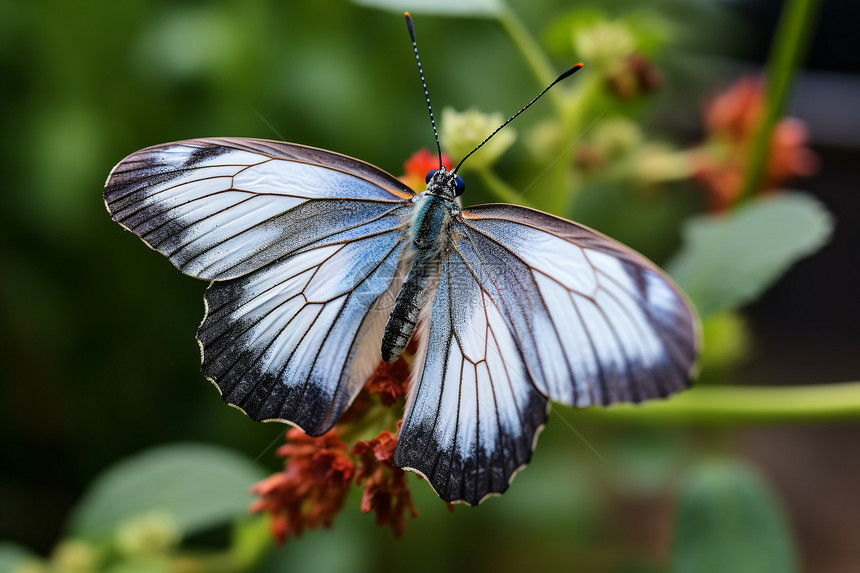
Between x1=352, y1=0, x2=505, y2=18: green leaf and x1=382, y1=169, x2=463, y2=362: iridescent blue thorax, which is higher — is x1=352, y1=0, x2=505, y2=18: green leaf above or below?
above

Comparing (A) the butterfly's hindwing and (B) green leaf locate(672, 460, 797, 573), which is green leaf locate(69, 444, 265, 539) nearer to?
(A) the butterfly's hindwing

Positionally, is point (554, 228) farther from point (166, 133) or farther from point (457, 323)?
point (166, 133)

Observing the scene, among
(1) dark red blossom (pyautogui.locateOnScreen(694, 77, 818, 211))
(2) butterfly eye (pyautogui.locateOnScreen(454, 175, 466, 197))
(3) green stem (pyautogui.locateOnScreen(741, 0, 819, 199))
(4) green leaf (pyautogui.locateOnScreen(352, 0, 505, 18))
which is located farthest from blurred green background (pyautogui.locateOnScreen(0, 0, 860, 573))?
(2) butterfly eye (pyautogui.locateOnScreen(454, 175, 466, 197))

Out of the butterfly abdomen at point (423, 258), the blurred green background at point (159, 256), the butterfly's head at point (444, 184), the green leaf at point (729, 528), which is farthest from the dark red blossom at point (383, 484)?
the blurred green background at point (159, 256)

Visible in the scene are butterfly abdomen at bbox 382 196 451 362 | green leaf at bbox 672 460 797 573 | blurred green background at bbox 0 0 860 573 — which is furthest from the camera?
blurred green background at bbox 0 0 860 573

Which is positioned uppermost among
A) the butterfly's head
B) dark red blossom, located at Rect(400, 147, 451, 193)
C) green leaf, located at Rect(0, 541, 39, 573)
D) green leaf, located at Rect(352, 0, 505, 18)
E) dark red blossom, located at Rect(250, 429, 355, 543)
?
green leaf, located at Rect(352, 0, 505, 18)

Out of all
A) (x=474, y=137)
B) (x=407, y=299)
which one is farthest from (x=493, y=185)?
(x=407, y=299)

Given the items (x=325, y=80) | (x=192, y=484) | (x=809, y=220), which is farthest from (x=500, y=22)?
(x=192, y=484)
